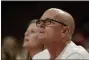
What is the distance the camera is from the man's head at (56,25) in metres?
0.90

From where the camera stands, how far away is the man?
35.5 inches

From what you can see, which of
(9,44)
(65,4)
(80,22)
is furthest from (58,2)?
(9,44)

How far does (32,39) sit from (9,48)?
0.83 ft

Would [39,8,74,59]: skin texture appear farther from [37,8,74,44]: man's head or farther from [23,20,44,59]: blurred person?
[23,20,44,59]: blurred person

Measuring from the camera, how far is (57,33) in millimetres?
922

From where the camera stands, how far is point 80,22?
1291 millimetres

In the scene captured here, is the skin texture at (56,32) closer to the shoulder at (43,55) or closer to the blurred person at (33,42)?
the shoulder at (43,55)

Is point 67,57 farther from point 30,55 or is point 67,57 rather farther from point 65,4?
point 65,4

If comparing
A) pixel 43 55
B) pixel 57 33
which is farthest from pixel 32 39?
pixel 57 33

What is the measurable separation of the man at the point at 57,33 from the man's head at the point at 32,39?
22cm

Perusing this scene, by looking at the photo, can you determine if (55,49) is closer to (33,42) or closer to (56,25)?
(56,25)

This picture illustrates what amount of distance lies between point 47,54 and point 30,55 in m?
0.22

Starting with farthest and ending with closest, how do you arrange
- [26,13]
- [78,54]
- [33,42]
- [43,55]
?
1. [26,13]
2. [33,42]
3. [43,55]
4. [78,54]

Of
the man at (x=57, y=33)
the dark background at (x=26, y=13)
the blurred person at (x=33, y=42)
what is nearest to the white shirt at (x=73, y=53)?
the man at (x=57, y=33)
